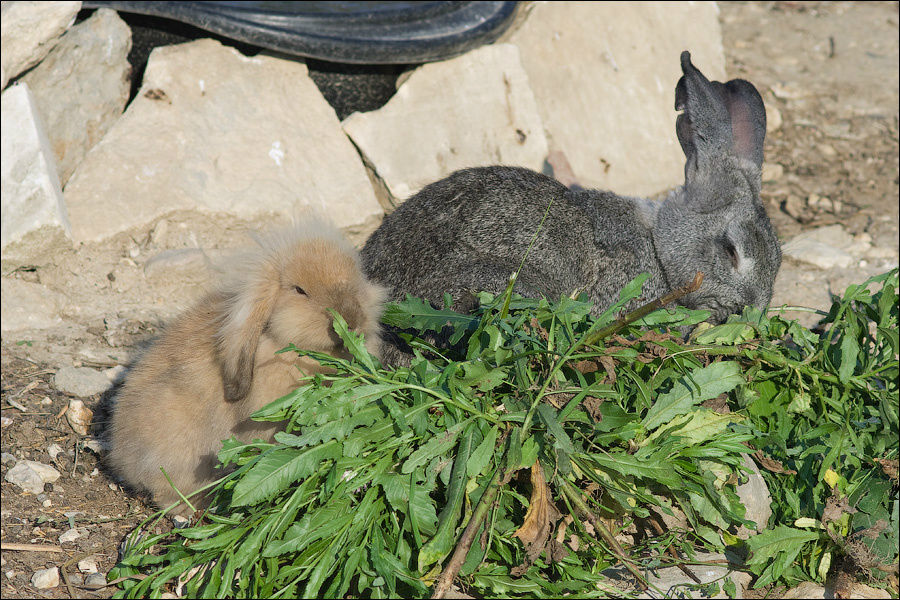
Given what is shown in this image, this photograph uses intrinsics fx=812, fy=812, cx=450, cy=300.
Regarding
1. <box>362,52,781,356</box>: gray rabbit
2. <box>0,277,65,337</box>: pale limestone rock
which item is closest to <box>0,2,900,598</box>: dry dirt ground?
<box>0,277,65,337</box>: pale limestone rock

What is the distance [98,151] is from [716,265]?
409cm

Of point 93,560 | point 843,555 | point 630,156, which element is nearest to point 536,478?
point 843,555

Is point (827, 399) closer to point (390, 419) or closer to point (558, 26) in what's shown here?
point (390, 419)

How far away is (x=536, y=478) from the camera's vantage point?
2902mm

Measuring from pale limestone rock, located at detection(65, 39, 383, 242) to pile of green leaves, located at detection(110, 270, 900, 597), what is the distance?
263 centimetres

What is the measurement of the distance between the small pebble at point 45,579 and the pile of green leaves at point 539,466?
343mm

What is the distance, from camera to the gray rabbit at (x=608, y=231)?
416 centimetres

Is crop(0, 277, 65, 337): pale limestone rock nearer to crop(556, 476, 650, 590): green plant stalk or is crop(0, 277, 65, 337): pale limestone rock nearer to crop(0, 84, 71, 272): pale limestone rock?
crop(0, 84, 71, 272): pale limestone rock

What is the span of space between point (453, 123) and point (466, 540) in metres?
4.40

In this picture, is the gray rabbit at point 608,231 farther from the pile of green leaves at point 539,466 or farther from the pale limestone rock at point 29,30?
the pale limestone rock at point 29,30

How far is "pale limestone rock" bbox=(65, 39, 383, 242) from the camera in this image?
5438mm

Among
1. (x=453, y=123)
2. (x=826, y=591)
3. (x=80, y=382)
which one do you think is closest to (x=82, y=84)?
(x=80, y=382)

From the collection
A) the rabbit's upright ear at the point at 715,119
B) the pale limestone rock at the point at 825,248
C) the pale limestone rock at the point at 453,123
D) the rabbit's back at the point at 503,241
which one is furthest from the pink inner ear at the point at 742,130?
the pale limestone rock at the point at 453,123

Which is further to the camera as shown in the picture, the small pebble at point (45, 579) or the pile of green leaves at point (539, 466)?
the small pebble at point (45, 579)
